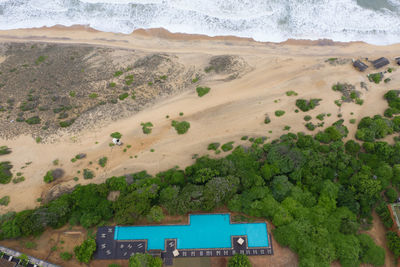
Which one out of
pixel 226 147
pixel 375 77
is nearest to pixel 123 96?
pixel 226 147

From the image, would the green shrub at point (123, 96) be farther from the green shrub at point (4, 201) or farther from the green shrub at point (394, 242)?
the green shrub at point (394, 242)

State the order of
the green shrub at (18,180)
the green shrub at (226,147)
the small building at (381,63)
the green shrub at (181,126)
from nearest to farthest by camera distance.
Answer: the green shrub at (18,180) < the green shrub at (226,147) < the green shrub at (181,126) < the small building at (381,63)

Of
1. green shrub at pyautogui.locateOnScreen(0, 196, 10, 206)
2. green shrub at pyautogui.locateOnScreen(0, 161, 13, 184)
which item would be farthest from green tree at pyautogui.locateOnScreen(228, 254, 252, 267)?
green shrub at pyautogui.locateOnScreen(0, 161, 13, 184)

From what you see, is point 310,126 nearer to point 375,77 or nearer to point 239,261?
point 375,77

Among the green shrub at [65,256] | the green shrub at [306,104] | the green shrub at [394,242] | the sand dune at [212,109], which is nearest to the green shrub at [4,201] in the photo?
the sand dune at [212,109]

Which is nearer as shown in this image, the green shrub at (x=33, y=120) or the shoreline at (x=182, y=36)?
the green shrub at (x=33, y=120)

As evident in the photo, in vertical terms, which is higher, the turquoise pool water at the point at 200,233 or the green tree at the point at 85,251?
the turquoise pool water at the point at 200,233
